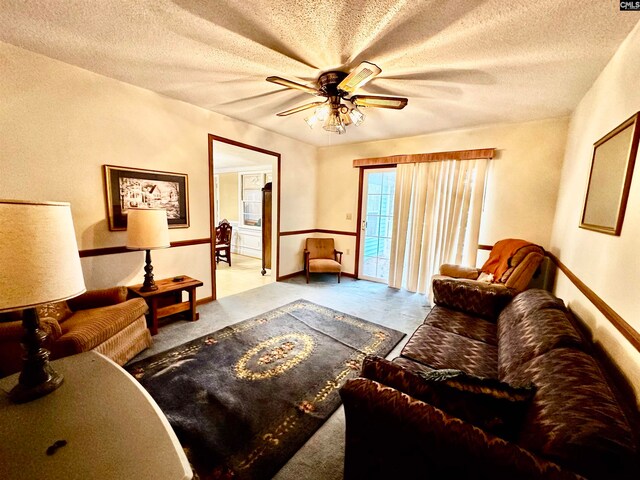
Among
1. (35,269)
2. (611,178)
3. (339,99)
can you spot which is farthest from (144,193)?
(611,178)

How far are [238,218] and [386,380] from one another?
626cm

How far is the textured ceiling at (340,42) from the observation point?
4.86 ft

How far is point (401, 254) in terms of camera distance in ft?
13.9

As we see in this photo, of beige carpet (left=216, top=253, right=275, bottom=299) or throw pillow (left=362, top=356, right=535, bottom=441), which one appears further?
beige carpet (left=216, top=253, right=275, bottom=299)

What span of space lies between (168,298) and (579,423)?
3.25 meters

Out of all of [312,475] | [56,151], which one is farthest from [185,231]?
[312,475]

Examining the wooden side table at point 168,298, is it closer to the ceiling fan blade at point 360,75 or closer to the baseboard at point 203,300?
the baseboard at point 203,300

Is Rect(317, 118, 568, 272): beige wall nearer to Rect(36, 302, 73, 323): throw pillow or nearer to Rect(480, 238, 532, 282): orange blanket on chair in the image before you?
Rect(480, 238, 532, 282): orange blanket on chair

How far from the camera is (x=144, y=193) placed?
280 centimetres

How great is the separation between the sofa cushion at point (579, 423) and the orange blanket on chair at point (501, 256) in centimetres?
187

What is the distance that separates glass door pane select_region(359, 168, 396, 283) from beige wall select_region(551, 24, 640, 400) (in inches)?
86.0

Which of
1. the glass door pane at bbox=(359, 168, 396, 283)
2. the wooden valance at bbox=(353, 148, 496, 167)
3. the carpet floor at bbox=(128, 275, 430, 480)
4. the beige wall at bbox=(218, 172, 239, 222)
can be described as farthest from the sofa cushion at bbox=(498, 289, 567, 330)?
the beige wall at bbox=(218, 172, 239, 222)

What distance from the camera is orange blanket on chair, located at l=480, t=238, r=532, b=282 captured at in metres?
2.80

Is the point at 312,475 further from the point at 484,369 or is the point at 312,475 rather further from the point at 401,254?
the point at 401,254
